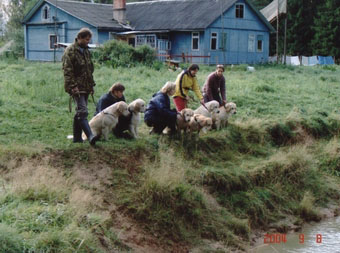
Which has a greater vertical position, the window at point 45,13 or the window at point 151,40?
the window at point 45,13

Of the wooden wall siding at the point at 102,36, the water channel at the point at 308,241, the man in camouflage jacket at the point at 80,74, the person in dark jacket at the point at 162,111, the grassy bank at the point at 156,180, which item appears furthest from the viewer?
the wooden wall siding at the point at 102,36

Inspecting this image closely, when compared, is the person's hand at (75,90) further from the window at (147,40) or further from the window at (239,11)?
the window at (239,11)

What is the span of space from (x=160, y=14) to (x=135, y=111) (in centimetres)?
2990

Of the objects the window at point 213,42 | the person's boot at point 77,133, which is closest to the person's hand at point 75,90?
the person's boot at point 77,133

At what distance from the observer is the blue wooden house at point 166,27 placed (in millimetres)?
35875

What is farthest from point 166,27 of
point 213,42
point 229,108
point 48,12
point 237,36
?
point 229,108

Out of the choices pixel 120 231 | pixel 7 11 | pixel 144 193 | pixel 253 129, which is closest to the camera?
pixel 120 231

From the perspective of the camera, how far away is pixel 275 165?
11422mm

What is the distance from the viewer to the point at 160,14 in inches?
1519

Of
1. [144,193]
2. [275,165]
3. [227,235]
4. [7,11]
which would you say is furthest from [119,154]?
[7,11]

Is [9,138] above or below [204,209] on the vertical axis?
above

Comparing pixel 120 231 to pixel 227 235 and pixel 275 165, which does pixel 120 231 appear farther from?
pixel 275 165

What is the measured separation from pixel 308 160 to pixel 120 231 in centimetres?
627

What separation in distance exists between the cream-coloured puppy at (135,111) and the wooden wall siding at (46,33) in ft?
86.7
